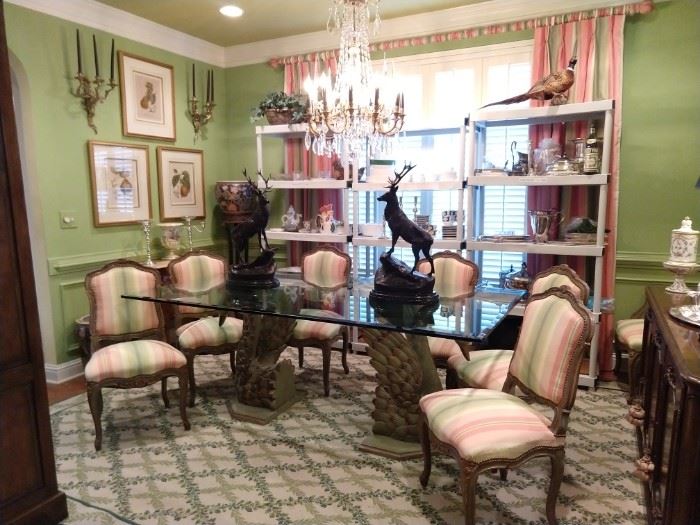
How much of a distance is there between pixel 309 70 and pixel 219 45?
98 cm

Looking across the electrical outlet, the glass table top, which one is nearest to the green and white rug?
the glass table top

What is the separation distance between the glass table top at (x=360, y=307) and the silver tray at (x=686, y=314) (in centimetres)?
70

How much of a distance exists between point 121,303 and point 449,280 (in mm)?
2092

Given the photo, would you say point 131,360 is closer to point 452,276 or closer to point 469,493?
point 469,493

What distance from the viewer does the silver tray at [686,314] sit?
76.1 inches

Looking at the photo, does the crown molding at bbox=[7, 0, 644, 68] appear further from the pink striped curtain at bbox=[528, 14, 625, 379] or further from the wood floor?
the wood floor

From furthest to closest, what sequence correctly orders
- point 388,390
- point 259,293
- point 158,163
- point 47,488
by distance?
1. point 158,163
2. point 259,293
3. point 388,390
4. point 47,488

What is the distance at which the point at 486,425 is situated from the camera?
6.23 feet

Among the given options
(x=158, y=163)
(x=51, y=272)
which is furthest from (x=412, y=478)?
(x=158, y=163)

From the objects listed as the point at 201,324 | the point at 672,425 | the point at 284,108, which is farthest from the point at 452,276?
the point at 284,108

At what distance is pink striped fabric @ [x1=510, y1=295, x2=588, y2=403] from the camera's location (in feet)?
6.47

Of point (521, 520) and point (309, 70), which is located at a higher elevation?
point (309, 70)

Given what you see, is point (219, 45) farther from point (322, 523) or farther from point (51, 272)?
point (322, 523)

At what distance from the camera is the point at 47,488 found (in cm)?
209
